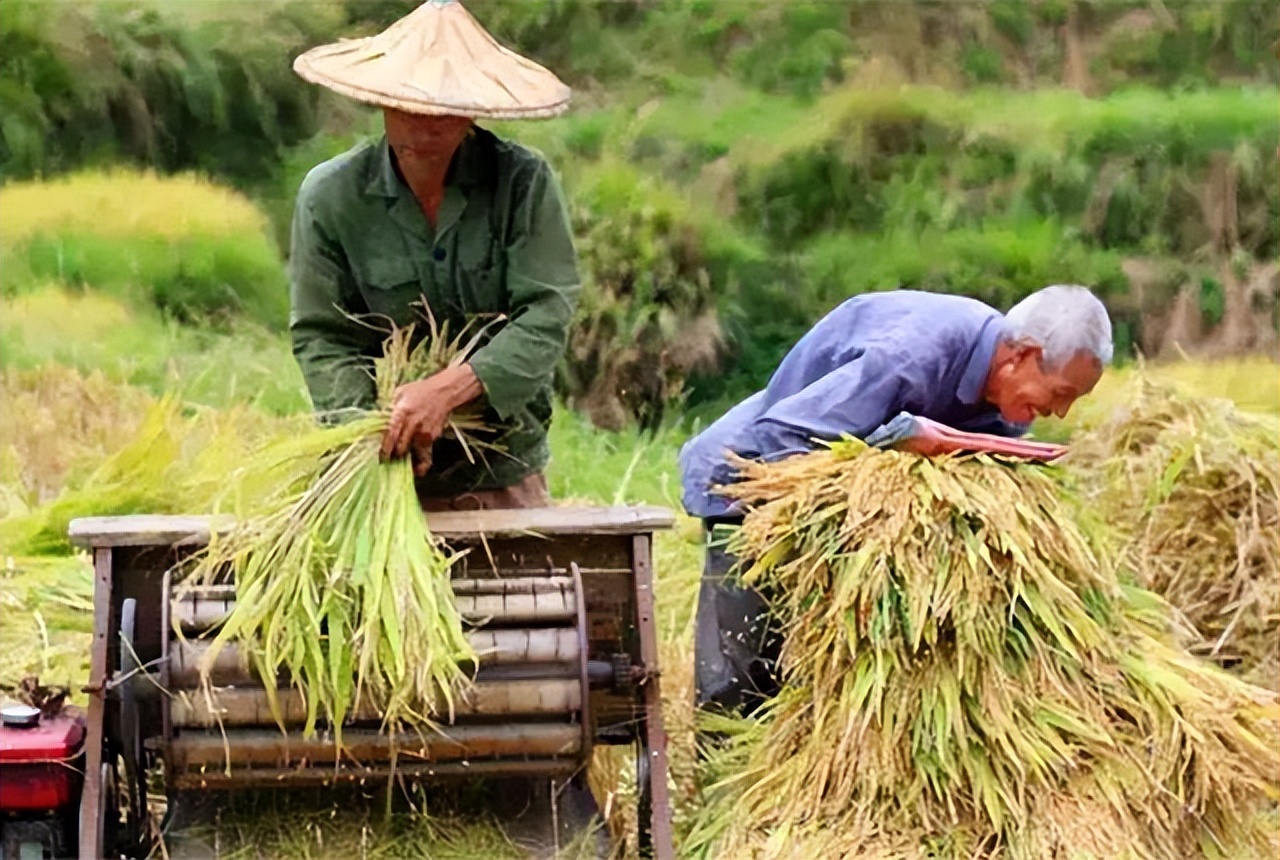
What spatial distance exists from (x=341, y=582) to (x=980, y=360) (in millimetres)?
1298

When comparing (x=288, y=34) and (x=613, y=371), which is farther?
(x=613, y=371)

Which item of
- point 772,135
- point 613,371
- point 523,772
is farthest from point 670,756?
point 772,135

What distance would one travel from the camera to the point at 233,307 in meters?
6.83

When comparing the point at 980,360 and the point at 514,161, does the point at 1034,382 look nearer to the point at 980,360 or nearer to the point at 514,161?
the point at 980,360

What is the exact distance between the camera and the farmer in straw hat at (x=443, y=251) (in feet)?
9.75

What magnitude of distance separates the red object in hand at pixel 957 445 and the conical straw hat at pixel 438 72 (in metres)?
0.91

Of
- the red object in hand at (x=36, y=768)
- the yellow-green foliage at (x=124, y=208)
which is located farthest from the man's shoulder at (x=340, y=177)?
the yellow-green foliage at (x=124, y=208)

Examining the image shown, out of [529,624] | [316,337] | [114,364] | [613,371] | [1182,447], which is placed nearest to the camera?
[529,624]

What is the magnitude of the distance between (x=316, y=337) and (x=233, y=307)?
380 centimetres

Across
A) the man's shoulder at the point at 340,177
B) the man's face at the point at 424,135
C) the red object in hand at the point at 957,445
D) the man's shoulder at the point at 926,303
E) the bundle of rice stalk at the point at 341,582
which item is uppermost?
the man's face at the point at 424,135

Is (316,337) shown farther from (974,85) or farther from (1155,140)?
(1155,140)

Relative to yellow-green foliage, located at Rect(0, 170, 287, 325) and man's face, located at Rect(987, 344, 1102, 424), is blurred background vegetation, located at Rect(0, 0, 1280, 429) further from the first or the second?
man's face, located at Rect(987, 344, 1102, 424)

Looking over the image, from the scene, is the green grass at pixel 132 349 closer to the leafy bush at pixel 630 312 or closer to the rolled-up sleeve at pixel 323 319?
the leafy bush at pixel 630 312

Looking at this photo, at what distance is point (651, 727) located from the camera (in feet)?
9.70
